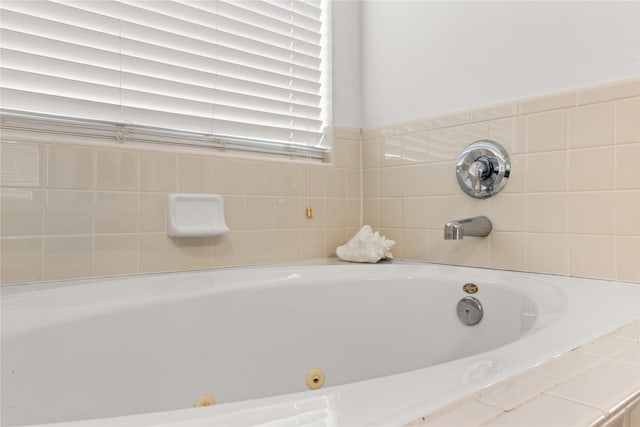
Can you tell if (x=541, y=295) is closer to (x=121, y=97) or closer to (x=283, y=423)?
(x=283, y=423)

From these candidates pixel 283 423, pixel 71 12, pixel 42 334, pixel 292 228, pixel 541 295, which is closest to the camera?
pixel 283 423

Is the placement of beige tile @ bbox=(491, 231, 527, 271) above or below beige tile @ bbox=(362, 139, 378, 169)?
below

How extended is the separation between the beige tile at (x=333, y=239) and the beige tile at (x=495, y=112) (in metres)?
0.60

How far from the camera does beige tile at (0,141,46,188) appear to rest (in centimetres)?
92

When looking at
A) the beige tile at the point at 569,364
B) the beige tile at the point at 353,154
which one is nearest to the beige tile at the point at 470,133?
the beige tile at the point at 353,154

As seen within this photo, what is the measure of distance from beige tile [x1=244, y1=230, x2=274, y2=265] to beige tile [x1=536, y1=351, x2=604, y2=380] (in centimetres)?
96

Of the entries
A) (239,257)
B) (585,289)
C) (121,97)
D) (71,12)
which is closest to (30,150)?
(121,97)

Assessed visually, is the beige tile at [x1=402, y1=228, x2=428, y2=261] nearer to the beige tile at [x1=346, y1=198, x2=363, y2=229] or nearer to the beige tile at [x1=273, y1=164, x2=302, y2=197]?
the beige tile at [x1=346, y1=198, x2=363, y2=229]

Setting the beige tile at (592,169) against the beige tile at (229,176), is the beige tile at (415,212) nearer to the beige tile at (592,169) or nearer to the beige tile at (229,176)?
the beige tile at (592,169)

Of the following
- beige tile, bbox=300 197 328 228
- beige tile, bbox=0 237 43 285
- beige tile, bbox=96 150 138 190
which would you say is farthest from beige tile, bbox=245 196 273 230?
beige tile, bbox=0 237 43 285

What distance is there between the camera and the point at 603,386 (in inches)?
15.3

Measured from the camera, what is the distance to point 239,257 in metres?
1.27

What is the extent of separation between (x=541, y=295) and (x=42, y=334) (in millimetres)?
981

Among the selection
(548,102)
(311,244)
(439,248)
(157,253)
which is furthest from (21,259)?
(548,102)
